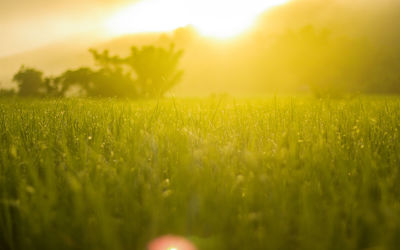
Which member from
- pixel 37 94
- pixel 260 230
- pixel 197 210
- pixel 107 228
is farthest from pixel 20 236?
pixel 37 94

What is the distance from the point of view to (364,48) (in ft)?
100

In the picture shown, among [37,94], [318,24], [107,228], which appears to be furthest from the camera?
[318,24]

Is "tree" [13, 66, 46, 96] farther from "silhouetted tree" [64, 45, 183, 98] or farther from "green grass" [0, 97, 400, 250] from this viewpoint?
"green grass" [0, 97, 400, 250]

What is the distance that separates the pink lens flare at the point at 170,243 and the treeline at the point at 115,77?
12.6 meters

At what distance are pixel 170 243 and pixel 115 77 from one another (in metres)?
17.7

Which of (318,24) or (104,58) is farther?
(318,24)

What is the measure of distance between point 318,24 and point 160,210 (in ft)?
143

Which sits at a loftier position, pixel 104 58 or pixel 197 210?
pixel 104 58

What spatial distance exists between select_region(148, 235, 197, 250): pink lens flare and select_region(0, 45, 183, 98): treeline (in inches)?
496

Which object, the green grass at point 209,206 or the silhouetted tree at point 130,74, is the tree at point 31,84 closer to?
the silhouetted tree at point 130,74

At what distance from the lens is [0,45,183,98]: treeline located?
1493 centimetres

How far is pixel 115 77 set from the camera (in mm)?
17812

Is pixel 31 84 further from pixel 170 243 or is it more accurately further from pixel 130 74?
pixel 170 243

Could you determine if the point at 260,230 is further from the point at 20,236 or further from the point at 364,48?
the point at 364,48
